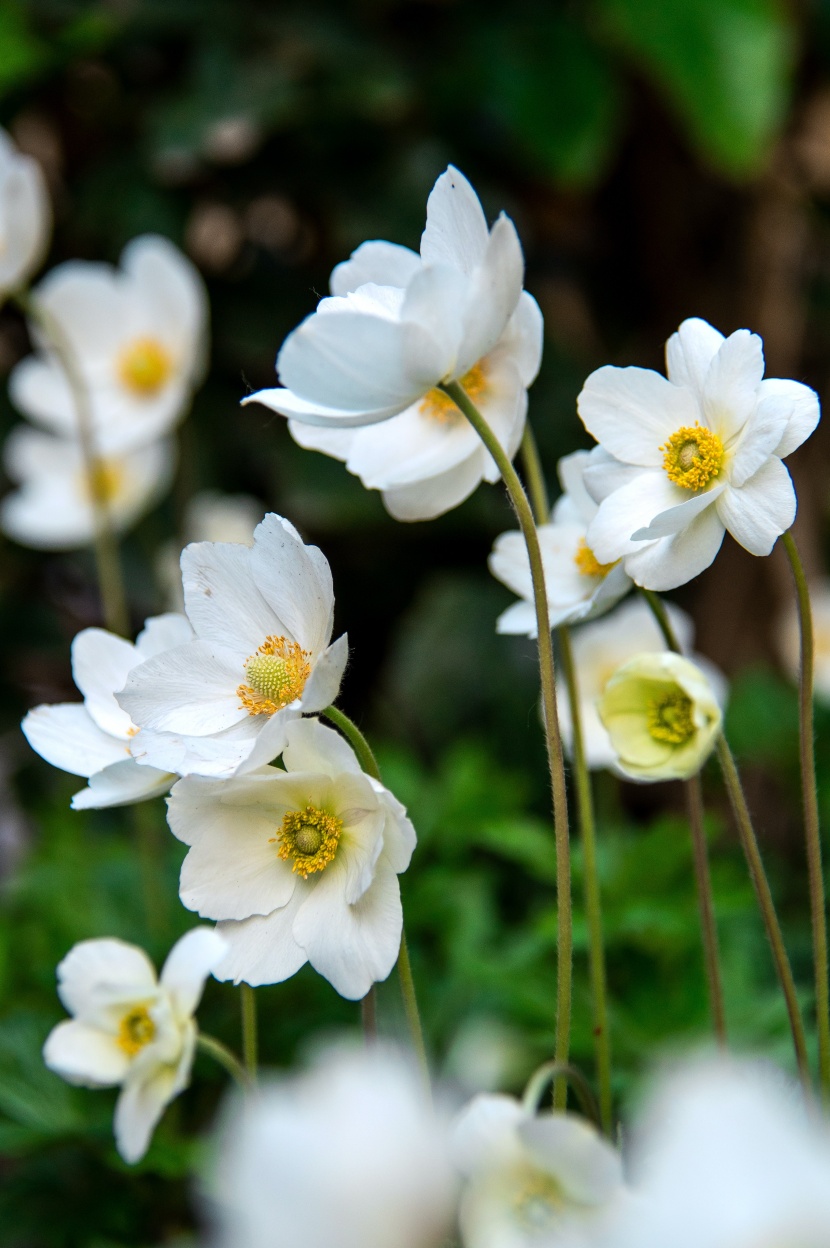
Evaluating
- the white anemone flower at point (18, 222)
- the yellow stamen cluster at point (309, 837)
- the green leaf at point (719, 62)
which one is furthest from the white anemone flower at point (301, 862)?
the green leaf at point (719, 62)

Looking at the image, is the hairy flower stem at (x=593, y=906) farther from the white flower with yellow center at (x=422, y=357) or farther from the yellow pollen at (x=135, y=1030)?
the yellow pollen at (x=135, y=1030)

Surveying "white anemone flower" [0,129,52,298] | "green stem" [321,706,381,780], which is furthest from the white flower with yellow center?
"white anemone flower" [0,129,52,298]

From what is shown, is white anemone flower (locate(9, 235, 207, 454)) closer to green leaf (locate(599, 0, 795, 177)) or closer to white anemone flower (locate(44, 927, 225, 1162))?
green leaf (locate(599, 0, 795, 177))

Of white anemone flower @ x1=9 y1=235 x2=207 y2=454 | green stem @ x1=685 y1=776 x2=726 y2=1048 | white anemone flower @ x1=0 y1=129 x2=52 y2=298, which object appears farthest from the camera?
white anemone flower @ x1=9 y1=235 x2=207 y2=454

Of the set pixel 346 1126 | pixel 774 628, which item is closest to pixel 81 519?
pixel 774 628

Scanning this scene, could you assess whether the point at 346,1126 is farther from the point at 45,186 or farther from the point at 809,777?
the point at 45,186

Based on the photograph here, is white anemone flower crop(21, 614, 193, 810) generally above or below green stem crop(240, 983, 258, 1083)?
above

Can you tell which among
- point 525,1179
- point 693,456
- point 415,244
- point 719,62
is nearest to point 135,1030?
point 525,1179
